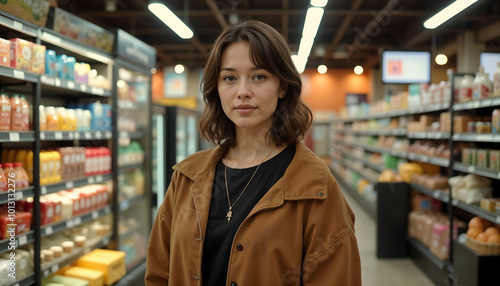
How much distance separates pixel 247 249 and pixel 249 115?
1.51 feet

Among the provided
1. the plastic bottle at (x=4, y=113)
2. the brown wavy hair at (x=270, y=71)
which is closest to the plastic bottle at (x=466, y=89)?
the brown wavy hair at (x=270, y=71)

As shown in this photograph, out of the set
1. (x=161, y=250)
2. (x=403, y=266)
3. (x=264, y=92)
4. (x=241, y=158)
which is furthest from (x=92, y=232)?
(x=403, y=266)

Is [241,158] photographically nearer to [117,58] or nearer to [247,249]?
[247,249]

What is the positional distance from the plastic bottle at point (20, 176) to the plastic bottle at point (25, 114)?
0.26 m

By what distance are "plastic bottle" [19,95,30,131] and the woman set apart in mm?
1770

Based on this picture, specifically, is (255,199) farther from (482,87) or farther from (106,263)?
(482,87)

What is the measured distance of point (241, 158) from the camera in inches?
60.6

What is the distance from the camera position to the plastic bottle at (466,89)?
157 inches

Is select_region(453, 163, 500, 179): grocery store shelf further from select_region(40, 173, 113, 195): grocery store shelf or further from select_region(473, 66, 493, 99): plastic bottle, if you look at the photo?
select_region(40, 173, 113, 195): grocery store shelf

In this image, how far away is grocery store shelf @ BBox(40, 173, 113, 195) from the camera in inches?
120

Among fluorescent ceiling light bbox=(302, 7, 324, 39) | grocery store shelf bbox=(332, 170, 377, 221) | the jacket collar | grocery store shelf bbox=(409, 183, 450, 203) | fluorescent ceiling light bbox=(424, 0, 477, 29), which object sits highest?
fluorescent ceiling light bbox=(302, 7, 324, 39)

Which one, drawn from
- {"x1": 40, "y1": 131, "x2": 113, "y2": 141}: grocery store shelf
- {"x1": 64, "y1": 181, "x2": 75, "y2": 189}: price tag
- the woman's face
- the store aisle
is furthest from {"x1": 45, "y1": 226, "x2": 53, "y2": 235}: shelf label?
the store aisle

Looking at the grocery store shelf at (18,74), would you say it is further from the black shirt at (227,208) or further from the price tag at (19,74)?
the black shirt at (227,208)

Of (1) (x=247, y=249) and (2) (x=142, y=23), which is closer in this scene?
(1) (x=247, y=249)
